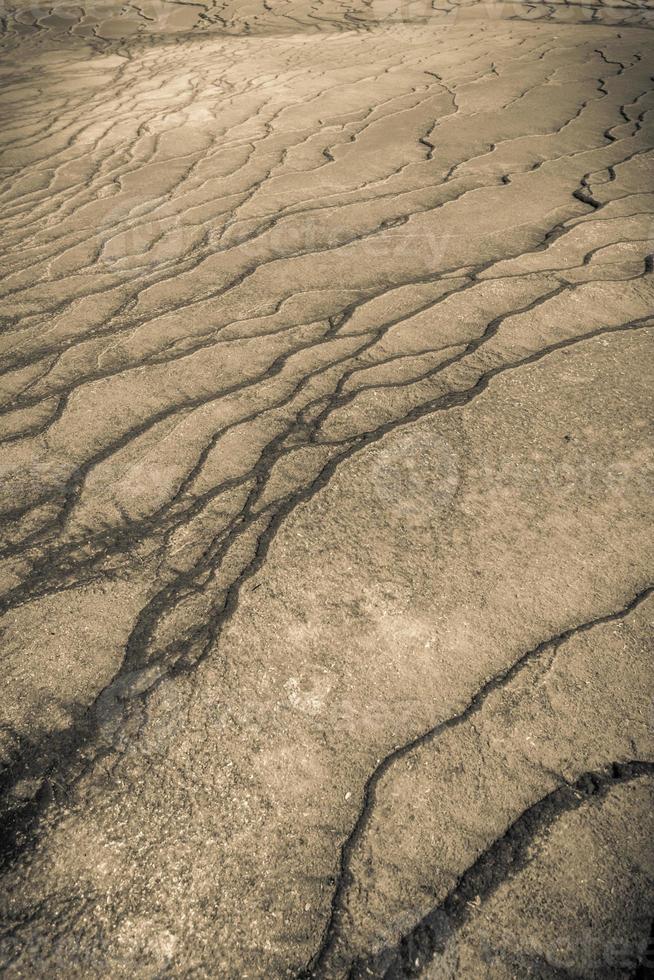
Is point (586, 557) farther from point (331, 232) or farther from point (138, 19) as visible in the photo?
point (138, 19)

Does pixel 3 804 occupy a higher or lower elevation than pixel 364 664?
higher

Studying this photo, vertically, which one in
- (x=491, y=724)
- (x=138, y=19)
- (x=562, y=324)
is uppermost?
(x=138, y=19)

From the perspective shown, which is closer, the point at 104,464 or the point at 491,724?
the point at 491,724

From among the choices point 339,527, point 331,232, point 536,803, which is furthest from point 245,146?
point 536,803

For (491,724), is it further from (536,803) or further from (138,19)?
(138,19)

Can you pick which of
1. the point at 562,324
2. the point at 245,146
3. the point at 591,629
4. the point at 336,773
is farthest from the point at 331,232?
the point at 336,773

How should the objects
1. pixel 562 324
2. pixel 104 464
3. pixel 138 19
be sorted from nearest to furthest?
1. pixel 104 464
2. pixel 562 324
3. pixel 138 19

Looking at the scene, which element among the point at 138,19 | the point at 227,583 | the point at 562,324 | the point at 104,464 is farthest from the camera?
the point at 138,19
